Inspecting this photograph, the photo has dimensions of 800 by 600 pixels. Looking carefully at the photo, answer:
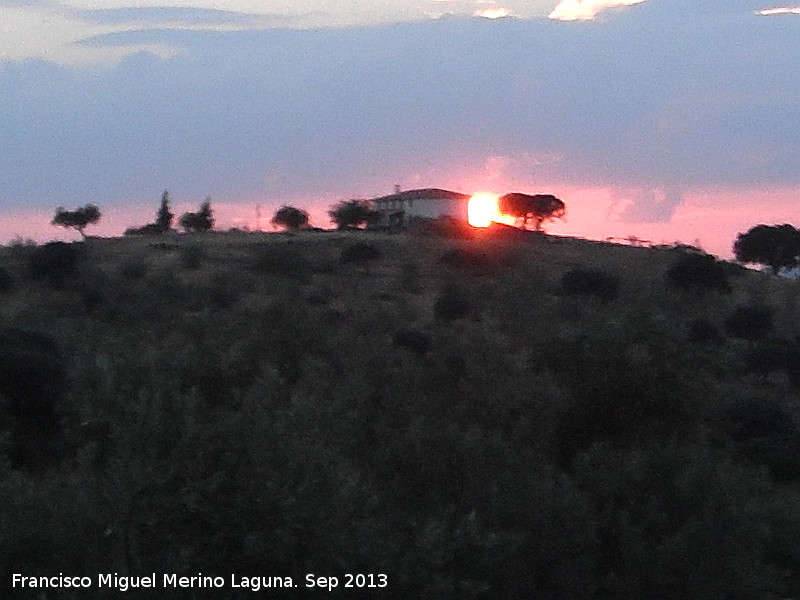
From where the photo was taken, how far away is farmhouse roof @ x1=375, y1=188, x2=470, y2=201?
275 ft

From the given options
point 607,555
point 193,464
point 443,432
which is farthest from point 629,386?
point 193,464

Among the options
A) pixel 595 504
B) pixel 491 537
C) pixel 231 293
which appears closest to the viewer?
pixel 491 537

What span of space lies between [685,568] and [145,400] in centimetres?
533

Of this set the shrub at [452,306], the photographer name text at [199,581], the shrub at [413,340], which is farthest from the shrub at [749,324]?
the photographer name text at [199,581]

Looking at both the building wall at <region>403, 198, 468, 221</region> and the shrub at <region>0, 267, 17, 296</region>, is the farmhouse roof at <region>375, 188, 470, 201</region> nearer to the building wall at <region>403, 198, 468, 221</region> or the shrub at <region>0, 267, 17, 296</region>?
the building wall at <region>403, 198, 468, 221</region>

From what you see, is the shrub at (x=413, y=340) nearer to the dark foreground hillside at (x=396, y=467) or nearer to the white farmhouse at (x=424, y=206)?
the dark foreground hillside at (x=396, y=467)

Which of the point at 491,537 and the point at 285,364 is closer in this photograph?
the point at 491,537

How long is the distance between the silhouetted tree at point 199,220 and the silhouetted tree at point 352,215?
25.3ft

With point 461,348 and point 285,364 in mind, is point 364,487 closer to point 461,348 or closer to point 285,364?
point 285,364

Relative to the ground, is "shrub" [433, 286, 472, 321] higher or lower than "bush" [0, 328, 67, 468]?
higher

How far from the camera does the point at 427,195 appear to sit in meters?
85.4

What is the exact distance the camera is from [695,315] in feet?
171

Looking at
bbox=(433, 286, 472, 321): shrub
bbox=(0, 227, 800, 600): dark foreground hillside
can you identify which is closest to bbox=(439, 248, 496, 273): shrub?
bbox=(433, 286, 472, 321): shrub

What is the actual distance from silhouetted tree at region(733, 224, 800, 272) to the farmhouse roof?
18416 millimetres
